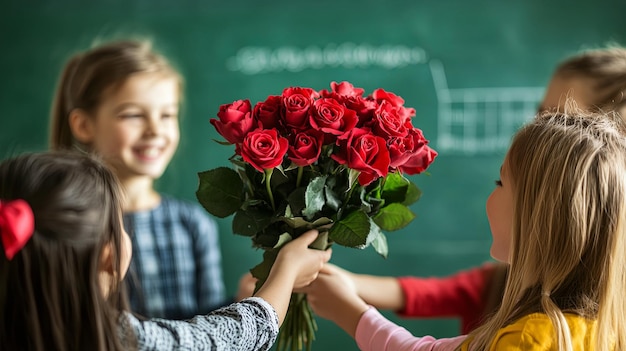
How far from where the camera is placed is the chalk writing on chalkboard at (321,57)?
2.27 meters

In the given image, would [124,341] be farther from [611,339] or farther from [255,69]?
[255,69]

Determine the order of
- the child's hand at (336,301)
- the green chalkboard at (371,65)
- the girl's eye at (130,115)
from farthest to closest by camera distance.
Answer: the green chalkboard at (371,65) → the girl's eye at (130,115) → the child's hand at (336,301)

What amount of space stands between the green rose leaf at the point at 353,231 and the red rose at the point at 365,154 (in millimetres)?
90

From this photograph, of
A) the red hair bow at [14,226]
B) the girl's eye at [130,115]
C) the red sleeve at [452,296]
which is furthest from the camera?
the girl's eye at [130,115]

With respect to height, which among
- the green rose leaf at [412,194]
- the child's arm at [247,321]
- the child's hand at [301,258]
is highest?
the green rose leaf at [412,194]

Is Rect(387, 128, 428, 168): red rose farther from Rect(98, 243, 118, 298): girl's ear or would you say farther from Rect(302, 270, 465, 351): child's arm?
Rect(98, 243, 118, 298): girl's ear

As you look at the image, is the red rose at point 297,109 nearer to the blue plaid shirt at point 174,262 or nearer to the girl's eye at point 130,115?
the girl's eye at point 130,115

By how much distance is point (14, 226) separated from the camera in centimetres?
97

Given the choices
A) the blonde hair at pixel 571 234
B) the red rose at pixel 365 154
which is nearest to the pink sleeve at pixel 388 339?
the blonde hair at pixel 571 234

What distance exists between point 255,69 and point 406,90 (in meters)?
0.50

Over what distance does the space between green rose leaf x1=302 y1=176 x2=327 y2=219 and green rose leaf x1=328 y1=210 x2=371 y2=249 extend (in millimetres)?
54

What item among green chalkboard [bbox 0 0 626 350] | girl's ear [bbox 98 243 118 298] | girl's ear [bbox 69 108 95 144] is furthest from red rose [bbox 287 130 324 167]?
green chalkboard [bbox 0 0 626 350]

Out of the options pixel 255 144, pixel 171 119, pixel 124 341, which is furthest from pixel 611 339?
pixel 171 119

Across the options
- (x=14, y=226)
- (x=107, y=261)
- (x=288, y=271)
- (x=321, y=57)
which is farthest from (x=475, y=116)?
(x=14, y=226)
